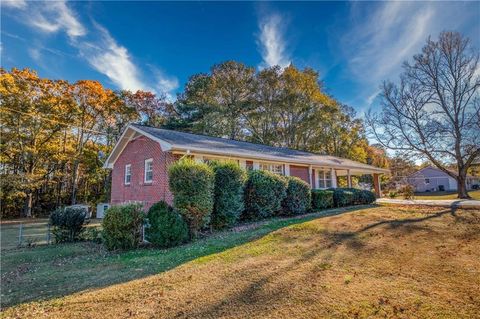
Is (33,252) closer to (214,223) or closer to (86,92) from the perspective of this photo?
(214,223)

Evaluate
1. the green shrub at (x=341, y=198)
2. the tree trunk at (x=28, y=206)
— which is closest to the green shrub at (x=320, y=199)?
the green shrub at (x=341, y=198)

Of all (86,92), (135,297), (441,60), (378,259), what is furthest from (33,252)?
(441,60)

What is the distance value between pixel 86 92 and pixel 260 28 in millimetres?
21887

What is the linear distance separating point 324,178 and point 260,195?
9.76 m

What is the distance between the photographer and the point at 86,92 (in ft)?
88.1

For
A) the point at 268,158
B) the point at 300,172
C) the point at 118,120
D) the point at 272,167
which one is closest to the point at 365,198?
the point at 300,172

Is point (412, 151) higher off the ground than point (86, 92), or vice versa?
point (86, 92)

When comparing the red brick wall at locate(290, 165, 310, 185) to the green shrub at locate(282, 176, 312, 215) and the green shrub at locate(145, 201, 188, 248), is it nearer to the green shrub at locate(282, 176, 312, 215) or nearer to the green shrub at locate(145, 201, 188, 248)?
the green shrub at locate(282, 176, 312, 215)

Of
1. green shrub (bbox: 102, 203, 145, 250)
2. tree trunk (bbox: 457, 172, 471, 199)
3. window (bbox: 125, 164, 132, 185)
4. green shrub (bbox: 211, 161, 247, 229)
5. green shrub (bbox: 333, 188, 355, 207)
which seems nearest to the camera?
green shrub (bbox: 102, 203, 145, 250)

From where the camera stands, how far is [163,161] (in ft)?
38.9

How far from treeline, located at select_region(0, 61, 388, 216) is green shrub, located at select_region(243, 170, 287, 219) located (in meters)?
18.7

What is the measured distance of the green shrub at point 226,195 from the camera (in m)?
9.91

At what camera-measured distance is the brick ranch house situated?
1170cm

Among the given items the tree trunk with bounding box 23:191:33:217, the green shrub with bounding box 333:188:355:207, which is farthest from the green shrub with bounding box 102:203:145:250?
the tree trunk with bounding box 23:191:33:217
